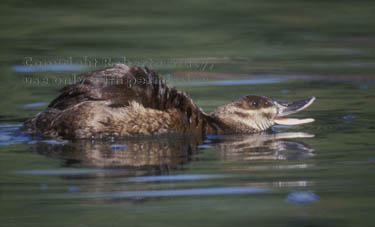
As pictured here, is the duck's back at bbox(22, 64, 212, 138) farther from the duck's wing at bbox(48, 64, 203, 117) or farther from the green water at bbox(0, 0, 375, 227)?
the green water at bbox(0, 0, 375, 227)

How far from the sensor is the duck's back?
7.79 m

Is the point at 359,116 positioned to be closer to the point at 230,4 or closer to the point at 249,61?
the point at 249,61

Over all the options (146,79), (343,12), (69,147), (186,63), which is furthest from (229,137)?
(343,12)

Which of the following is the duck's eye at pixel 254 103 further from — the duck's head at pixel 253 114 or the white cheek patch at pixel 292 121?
the white cheek patch at pixel 292 121

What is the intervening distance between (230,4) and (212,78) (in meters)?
7.37

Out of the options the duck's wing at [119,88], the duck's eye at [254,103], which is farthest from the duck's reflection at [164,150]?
the duck's eye at [254,103]

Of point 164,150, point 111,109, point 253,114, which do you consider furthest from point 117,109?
point 253,114

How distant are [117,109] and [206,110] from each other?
2.09 meters

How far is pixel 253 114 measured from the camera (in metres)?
8.88

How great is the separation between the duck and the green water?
0.58ft

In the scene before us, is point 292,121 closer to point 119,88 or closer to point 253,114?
point 253,114

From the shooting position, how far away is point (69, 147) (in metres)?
7.50

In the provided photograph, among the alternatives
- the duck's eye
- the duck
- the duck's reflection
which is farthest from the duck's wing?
the duck's eye

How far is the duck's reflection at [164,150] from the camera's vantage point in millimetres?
6816
